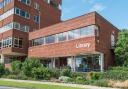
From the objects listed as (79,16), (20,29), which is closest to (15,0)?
(20,29)

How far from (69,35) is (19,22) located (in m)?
17.5

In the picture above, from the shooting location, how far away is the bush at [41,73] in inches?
1289

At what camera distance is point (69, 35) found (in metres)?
40.2

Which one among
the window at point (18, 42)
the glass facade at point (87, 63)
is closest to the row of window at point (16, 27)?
the window at point (18, 42)

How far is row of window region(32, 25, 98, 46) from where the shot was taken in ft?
118

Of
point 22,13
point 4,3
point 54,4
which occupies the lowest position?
point 22,13

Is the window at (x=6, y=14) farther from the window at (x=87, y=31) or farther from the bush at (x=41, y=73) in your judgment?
the bush at (x=41, y=73)

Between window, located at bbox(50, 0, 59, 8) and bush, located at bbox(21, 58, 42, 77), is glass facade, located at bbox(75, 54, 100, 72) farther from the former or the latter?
window, located at bbox(50, 0, 59, 8)

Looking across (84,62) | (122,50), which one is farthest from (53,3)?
(122,50)

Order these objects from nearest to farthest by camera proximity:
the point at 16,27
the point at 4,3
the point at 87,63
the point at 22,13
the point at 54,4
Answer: the point at 87,63 → the point at 16,27 → the point at 22,13 → the point at 4,3 → the point at 54,4

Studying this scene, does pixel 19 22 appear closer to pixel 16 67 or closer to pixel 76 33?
pixel 16 67

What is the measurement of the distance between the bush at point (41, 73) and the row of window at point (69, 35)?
25.0ft

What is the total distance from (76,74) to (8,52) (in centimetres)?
2313

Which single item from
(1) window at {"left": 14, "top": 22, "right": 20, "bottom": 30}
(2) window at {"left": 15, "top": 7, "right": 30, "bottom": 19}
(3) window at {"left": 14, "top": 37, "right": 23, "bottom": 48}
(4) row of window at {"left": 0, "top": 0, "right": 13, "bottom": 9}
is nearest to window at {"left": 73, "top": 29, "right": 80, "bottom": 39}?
(3) window at {"left": 14, "top": 37, "right": 23, "bottom": 48}
